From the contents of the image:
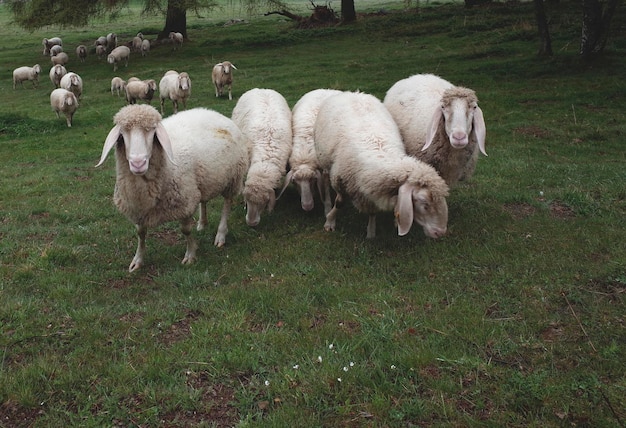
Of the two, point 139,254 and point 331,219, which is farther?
point 331,219

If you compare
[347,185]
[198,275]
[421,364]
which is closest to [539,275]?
[421,364]

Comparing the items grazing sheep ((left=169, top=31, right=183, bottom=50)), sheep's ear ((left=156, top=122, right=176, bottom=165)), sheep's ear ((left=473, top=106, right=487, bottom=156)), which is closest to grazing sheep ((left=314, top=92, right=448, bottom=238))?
A: sheep's ear ((left=473, top=106, right=487, bottom=156))

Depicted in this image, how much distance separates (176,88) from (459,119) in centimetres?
1175

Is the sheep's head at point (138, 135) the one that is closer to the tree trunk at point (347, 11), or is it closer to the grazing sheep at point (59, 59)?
the grazing sheep at point (59, 59)

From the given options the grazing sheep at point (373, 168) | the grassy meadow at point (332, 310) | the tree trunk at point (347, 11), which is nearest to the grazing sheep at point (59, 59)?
the tree trunk at point (347, 11)

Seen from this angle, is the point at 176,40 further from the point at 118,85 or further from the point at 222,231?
the point at 222,231

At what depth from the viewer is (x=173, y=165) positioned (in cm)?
547

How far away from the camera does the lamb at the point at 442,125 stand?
568cm

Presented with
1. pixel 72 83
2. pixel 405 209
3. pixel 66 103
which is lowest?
pixel 405 209

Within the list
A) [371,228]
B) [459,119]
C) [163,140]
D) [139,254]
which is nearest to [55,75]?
[139,254]

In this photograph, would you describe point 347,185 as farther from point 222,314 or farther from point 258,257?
point 222,314

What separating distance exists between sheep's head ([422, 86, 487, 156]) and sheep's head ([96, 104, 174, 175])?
9.76 feet

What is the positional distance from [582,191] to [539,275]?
9.15 feet

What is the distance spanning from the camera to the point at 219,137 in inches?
247
